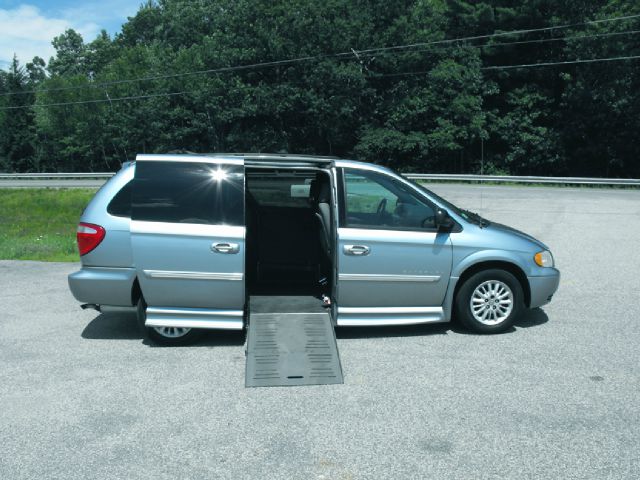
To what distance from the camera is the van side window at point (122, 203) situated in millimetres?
6469

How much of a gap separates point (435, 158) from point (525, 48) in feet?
30.1

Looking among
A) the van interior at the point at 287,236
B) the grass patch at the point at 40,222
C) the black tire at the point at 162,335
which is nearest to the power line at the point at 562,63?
the grass patch at the point at 40,222

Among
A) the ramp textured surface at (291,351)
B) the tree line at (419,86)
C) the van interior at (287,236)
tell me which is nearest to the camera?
the ramp textured surface at (291,351)

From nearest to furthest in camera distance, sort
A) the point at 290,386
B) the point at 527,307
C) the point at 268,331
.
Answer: the point at 290,386 → the point at 268,331 → the point at 527,307

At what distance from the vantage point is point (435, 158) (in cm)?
3872

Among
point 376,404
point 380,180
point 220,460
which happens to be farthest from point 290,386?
point 380,180

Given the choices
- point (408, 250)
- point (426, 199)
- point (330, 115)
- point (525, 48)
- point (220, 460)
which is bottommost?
point (220, 460)

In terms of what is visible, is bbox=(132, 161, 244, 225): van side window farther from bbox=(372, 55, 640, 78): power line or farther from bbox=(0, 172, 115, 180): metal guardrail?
bbox=(372, 55, 640, 78): power line

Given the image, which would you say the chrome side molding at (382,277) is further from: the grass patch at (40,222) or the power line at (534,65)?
the power line at (534,65)

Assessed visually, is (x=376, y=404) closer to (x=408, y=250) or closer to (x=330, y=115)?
(x=408, y=250)

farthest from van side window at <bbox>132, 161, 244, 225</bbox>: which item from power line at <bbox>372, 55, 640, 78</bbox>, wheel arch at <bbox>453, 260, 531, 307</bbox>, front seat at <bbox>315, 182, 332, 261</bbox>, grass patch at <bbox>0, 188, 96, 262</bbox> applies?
power line at <bbox>372, 55, 640, 78</bbox>

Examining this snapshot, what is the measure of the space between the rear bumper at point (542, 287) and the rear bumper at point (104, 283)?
419 centimetres

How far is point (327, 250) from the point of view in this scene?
7.09m

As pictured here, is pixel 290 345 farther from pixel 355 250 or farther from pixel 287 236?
pixel 287 236
